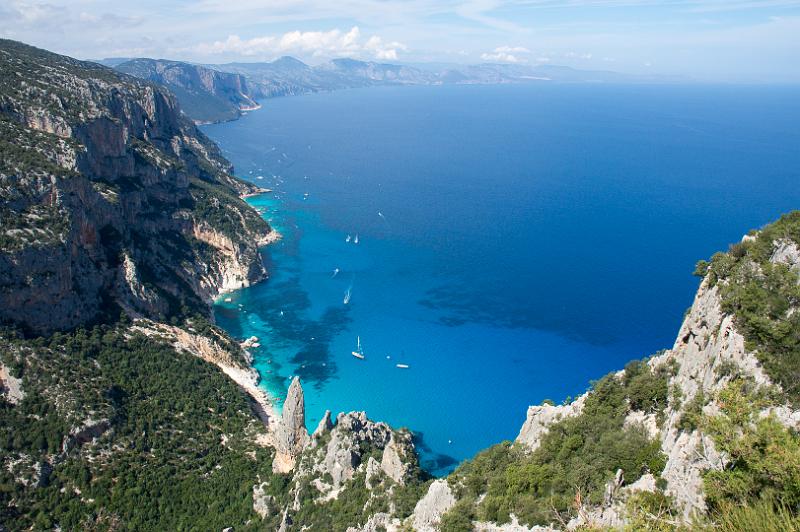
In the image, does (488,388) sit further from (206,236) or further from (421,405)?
(206,236)

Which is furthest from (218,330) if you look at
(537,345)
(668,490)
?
(668,490)

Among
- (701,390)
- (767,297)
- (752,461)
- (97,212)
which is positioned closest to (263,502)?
(701,390)

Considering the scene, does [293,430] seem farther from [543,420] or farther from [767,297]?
[767,297]

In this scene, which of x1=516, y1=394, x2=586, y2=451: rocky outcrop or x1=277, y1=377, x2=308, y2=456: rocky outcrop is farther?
x1=277, y1=377, x2=308, y2=456: rocky outcrop

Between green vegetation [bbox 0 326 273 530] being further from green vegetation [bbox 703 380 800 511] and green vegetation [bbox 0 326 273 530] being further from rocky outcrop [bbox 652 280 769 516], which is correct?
green vegetation [bbox 703 380 800 511]

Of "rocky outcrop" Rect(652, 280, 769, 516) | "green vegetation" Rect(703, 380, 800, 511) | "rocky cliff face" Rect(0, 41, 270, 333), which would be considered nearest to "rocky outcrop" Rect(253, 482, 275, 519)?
"rocky cliff face" Rect(0, 41, 270, 333)

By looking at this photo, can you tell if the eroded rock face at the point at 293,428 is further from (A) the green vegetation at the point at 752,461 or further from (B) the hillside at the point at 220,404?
(A) the green vegetation at the point at 752,461
